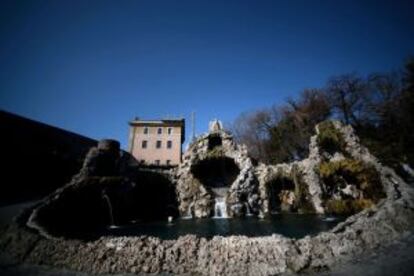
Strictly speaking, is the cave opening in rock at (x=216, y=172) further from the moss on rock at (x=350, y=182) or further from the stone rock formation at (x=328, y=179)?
the moss on rock at (x=350, y=182)

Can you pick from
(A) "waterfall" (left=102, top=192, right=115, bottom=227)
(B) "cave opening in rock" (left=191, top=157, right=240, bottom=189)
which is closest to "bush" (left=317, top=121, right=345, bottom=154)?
(B) "cave opening in rock" (left=191, top=157, right=240, bottom=189)

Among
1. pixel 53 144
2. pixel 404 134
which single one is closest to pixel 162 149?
pixel 53 144

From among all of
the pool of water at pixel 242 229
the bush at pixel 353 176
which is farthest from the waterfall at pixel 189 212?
the bush at pixel 353 176

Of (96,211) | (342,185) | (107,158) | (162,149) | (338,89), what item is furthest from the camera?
(162,149)

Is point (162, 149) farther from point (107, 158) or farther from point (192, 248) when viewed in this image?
point (192, 248)

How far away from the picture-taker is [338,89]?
105ft

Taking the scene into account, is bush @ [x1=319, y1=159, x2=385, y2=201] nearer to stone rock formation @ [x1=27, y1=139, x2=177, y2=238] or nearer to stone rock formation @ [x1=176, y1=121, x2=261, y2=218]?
stone rock formation @ [x1=176, y1=121, x2=261, y2=218]

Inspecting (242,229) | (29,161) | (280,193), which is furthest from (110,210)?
(280,193)

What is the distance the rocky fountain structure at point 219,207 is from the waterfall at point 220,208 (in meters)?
0.12

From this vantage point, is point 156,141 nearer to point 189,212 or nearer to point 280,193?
point 189,212

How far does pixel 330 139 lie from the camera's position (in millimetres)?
24250

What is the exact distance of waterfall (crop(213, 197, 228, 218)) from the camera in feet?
81.4

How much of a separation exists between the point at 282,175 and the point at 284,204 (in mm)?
3588

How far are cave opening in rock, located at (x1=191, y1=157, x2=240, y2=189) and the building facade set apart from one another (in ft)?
36.2
